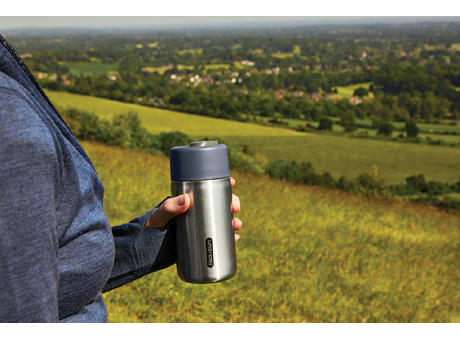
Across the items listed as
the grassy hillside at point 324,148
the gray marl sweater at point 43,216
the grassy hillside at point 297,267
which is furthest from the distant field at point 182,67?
the gray marl sweater at point 43,216

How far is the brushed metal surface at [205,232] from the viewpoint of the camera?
1.02m

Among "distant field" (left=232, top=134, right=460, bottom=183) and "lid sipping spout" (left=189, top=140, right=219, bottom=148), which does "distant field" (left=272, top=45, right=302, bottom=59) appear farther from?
"lid sipping spout" (left=189, top=140, right=219, bottom=148)

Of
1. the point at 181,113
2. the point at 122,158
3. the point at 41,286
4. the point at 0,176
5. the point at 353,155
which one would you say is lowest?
the point at 353,155

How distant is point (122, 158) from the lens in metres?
11.6

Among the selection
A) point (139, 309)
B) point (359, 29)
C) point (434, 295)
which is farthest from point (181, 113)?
point (139, 309)

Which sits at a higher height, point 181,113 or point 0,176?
point 0,176

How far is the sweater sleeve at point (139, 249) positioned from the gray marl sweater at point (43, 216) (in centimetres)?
34

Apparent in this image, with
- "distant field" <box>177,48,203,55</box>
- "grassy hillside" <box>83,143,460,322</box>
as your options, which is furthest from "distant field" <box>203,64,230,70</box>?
"grassy hillside" <box>83,143,460,322</box>

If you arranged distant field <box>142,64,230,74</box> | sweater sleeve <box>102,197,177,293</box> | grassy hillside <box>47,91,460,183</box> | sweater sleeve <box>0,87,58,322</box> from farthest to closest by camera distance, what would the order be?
distant field <box>142,64,230,74</box>, grassy hillside <box>47,91,460,183</box>, sweater sleeve <box>102,197,177,293</box>, sweater sleeve <box>0,87,58,322</box>

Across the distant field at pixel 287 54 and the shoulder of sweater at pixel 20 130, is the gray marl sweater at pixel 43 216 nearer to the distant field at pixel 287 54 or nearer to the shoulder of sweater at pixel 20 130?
the shoulder of sweater at pixel 20 130

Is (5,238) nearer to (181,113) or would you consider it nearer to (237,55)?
(181,113)

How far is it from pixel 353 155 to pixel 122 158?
84.3 ft

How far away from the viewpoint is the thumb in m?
1.03

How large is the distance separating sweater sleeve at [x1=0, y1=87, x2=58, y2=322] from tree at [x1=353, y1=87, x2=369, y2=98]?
44850 millimetres
